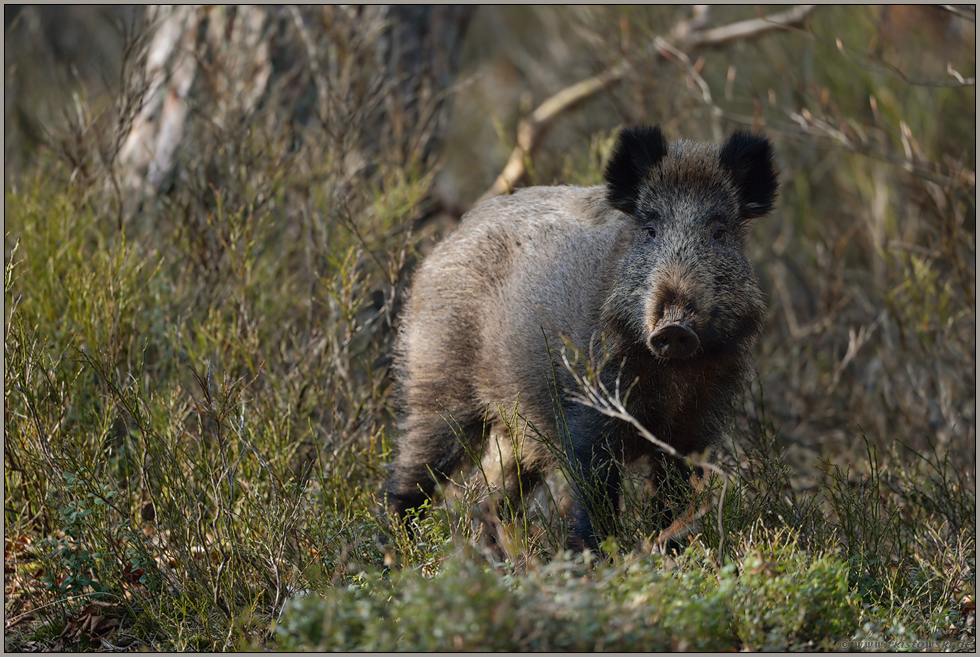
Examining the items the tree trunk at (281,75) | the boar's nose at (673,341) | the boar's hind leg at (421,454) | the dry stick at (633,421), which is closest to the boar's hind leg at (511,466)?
the boar's hind leg at (421,454)

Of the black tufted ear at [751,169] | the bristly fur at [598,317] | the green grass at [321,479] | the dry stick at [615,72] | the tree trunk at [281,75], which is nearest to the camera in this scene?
the green grass at [321,479]

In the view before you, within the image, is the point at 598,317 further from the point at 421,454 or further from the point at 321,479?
the point at 321,479

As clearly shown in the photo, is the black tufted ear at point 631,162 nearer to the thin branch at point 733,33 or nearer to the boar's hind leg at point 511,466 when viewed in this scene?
the boar's hind leg at point 511,466

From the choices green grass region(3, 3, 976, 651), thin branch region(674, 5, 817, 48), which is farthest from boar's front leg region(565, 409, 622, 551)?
thin branch region(674, 5, 817, 48)

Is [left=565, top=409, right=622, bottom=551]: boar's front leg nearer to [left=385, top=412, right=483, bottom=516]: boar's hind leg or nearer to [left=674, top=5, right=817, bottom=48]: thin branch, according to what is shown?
[left=385, top=412, right=483, bottom=516]: boar's hind leg

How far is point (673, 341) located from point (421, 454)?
1.45 metres

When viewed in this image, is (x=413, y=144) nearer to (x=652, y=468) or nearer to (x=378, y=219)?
(x=378, y=219)

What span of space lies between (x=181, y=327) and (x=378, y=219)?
1398 millimetres

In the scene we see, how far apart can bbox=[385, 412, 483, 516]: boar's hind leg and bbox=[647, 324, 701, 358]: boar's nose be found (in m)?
1.13

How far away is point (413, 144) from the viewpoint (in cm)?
596

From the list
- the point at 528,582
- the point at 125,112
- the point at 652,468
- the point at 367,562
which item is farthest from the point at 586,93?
the point at 528,582

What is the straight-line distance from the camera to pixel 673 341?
3.26 metres

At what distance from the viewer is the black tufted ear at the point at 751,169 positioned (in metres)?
3.67

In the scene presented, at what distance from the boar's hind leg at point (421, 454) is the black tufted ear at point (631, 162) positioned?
1.20 m
